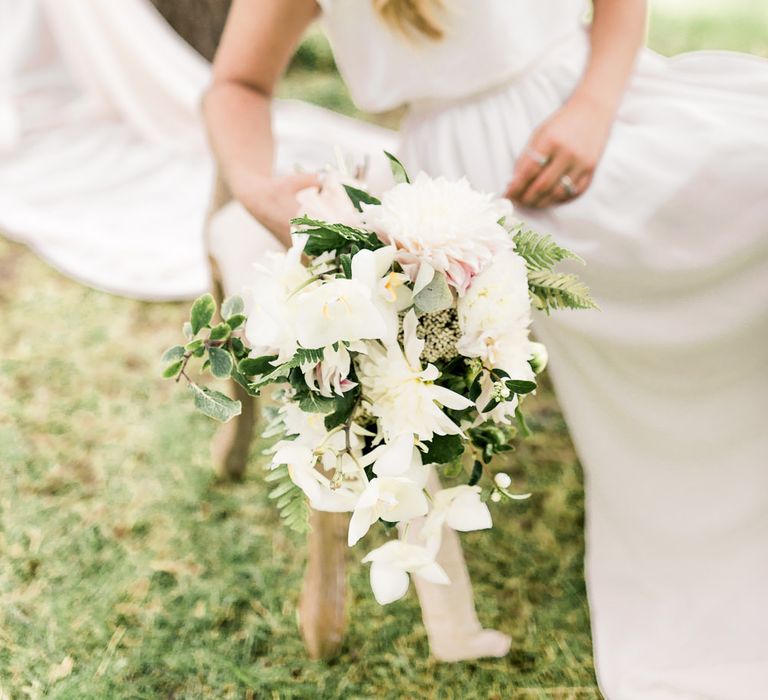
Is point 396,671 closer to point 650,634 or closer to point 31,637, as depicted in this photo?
point 650,634

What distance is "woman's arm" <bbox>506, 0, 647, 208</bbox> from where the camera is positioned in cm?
120

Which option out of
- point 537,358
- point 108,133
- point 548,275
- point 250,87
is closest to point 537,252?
point 548,275

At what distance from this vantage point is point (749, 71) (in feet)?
4.09

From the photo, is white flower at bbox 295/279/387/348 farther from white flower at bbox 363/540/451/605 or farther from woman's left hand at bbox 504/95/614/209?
woman's left hand at bbox 504/95/614/209

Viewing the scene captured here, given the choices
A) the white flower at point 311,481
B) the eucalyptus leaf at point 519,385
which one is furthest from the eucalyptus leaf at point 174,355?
the eucalyptus leaf at point 519,385

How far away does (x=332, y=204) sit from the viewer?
0.94 m

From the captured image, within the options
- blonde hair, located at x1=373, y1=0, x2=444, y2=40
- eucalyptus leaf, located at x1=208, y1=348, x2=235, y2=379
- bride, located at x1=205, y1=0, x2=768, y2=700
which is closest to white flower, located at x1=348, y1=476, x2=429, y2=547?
eucalyptus leaf, located at x1=208, y1=348, x2=235, y2=379

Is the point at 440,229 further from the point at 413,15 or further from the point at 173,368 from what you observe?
the point at 413,15

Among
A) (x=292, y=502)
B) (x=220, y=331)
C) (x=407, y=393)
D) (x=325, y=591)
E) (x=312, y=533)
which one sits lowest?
(x=325, y=591)

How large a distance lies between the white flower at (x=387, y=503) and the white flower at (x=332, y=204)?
0.97ft

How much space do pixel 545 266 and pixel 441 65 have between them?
0.54 metres

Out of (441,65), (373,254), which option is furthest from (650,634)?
(441,65)

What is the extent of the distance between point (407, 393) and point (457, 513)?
7.6 inches

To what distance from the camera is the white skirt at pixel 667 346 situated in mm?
1142
